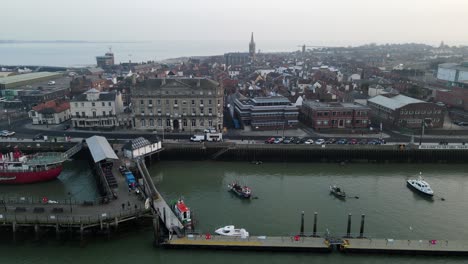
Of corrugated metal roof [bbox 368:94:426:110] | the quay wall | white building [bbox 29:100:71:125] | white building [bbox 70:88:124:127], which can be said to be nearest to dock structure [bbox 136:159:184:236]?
the quay wall

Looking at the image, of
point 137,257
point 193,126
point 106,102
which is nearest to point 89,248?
point 137,257

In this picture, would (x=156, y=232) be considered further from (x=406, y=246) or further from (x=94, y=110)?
(x=94, y=110)

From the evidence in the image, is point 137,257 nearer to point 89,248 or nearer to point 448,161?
point 89,248

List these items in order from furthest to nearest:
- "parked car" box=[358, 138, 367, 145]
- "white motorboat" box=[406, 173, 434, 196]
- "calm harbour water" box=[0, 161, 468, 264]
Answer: "parked car" box=[358, 138, 367, 145] < "white motorboat" box=[406, 173, 434, 196] < "calm harbour water" box=[0, 161, 468, 264]

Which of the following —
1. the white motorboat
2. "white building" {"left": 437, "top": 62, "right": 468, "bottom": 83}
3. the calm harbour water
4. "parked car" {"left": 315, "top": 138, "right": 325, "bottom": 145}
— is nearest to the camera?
the calm harbour water

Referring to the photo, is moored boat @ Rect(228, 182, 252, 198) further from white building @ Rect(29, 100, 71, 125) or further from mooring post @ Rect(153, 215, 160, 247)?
white building @ Rect(29, 100, 71, 125)
